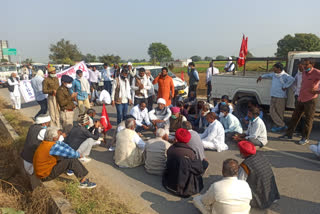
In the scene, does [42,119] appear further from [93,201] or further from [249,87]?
[249,87]

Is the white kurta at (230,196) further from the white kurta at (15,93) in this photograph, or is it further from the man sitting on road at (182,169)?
the white kurta at (15,93)

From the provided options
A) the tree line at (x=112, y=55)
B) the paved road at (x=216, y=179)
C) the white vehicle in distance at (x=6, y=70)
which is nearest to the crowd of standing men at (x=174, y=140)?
the paved road at (x=216, y=179)

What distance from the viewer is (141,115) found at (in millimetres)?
6617

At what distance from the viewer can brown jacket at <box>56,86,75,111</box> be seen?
20.2ft

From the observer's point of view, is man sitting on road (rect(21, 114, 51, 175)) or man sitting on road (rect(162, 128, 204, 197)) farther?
man sitting on road (rect(21, 114, 51, 175))

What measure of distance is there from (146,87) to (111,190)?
12.9 feet

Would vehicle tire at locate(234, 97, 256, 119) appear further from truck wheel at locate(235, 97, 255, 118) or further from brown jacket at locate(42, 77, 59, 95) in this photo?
brown jacket at locate(42, 77, 59, 95)

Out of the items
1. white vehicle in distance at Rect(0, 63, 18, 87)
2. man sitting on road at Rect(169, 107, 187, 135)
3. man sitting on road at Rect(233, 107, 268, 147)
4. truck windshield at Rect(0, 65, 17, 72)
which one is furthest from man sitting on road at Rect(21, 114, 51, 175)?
truck windshield at Rect(0, 65, 17, 72)

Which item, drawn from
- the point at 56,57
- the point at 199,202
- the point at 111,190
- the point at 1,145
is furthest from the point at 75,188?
the point at 56,57

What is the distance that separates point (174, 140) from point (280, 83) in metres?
3.76

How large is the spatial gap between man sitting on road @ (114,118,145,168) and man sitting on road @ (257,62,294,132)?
13.0 feet

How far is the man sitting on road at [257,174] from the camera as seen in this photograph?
3.14m

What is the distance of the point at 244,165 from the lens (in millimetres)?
3154

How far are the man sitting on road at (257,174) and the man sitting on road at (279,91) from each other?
378 centimetres
